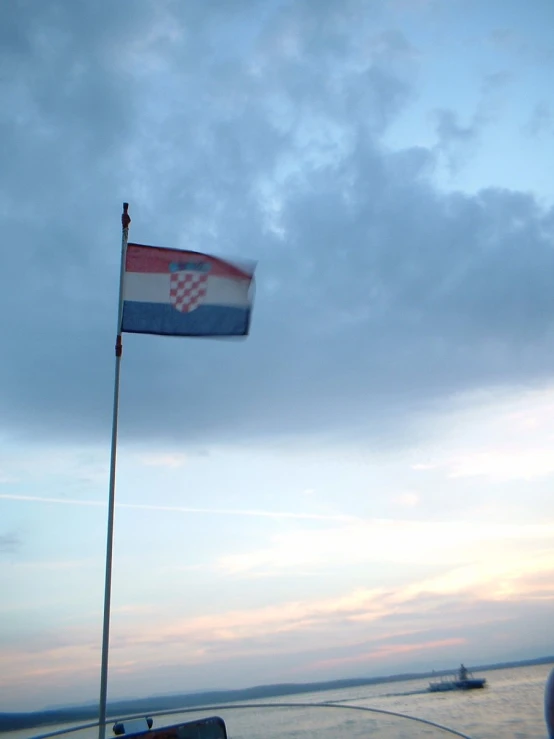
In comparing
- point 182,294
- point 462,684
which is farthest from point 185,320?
point 462,684

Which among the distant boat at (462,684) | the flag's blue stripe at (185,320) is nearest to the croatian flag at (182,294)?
the flag's blue stripe at (185,320)

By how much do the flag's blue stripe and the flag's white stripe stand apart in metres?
0.07

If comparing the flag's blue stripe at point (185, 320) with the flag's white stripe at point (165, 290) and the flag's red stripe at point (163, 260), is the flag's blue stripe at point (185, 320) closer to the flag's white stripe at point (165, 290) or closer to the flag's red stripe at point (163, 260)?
the flag's white stripe at point (165, 290)

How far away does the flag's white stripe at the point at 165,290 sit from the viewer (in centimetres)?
949

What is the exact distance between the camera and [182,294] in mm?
→ 9562

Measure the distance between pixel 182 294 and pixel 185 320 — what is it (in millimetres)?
370

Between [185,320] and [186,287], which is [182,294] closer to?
[186,287]

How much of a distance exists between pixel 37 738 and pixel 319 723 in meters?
2.19

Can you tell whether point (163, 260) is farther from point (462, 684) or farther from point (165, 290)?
point (462, 684)

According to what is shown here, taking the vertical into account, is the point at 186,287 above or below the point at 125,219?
below

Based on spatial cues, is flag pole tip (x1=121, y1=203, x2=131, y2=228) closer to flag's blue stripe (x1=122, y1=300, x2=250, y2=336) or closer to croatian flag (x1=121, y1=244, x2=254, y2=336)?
croatian flag (x1=121, y1=244, x2=254, y2=336)

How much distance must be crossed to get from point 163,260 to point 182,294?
579 mm

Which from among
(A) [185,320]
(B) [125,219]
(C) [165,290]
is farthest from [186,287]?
(B) [125,219]

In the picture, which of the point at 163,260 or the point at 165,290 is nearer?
the point at 165,290
